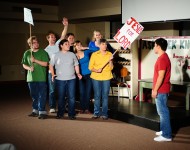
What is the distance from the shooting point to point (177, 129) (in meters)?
5.43

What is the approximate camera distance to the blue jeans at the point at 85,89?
6.47m

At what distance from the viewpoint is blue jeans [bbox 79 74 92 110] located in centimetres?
647

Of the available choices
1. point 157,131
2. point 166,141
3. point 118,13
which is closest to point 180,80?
point 157,131

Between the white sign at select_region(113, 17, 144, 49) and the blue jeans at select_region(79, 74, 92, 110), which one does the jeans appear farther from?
the white sign at select_region(113, 17, 144, 49)

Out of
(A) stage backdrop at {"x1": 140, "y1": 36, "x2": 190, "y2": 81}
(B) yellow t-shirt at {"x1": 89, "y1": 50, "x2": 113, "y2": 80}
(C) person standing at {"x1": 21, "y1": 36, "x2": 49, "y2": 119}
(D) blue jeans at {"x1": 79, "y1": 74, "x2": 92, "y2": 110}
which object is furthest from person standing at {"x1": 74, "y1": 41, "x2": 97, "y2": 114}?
(A) stage backdrop at {"x1": 140, "y1": 36, "x2": 190, "y2": 81}

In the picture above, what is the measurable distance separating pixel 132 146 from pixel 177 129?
126cm

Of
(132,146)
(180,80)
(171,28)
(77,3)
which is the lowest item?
(132,146)

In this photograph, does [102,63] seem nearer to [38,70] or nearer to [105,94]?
[105,94]

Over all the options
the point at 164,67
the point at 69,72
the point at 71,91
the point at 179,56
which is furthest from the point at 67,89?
the point at 179,56

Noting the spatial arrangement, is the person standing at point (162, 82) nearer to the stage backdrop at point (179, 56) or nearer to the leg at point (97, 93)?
the leg at point (97, 93)

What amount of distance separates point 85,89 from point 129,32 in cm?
157

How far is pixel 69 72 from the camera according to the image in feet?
19.6

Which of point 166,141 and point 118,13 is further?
point 118,13

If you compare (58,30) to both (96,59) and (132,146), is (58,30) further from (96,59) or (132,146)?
(132,146)
